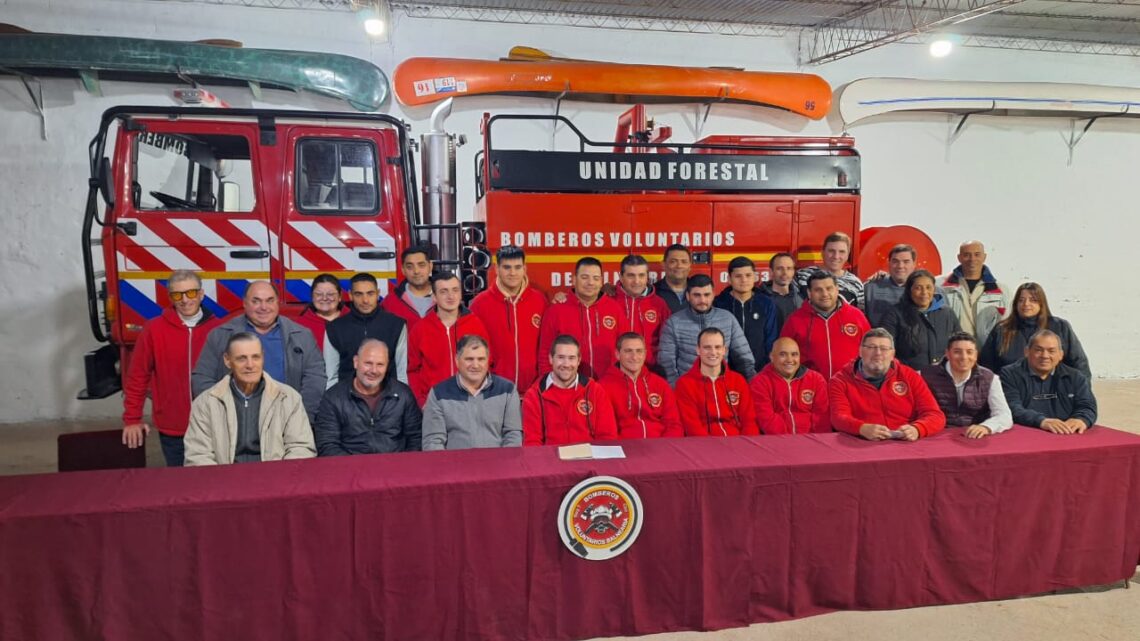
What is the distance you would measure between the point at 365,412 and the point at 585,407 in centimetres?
115

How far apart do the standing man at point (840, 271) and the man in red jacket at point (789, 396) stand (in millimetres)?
1238

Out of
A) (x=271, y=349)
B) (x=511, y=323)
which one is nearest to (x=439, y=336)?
(x=511, y=323)

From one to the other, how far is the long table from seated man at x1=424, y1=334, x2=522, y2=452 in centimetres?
39

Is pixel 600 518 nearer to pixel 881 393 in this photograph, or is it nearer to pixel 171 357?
pixel 881 393

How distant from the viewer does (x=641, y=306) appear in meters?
4.35

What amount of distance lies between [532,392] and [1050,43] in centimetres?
1011

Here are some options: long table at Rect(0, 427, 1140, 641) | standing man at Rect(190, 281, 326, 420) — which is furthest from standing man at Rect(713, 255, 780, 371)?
standing man at Rect(190, 281, 326, 420)

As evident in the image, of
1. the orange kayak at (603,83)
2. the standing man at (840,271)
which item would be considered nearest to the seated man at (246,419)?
the standing man at (840,271)

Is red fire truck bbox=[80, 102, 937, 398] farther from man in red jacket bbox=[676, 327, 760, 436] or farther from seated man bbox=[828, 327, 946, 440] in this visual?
seated man bbox=[828, 327, 946, 440]

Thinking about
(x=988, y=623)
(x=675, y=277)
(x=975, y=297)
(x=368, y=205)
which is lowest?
(x=988, y=623)

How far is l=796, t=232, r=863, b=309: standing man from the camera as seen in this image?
4.90 meters

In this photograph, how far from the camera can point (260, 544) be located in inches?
95.7

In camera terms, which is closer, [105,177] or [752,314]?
[105,177]

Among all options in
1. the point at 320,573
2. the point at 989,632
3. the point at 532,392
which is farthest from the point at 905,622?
the point at 320,573
